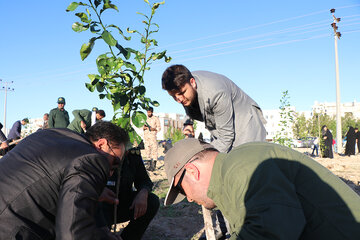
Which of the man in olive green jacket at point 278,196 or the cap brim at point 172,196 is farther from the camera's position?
the cap brim at point 172,196

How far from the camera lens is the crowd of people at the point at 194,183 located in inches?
53.2

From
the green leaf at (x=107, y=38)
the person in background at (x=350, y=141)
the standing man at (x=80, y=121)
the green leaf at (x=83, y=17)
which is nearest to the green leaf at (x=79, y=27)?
the green leaf at (x=83, y=17)

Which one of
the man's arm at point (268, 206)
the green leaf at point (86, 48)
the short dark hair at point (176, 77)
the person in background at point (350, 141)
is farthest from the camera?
the person in background at point (350, 141)

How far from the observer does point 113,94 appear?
2.93 meters

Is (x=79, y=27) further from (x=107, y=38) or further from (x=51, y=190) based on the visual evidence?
(x=51, y=190)

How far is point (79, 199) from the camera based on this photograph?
1.88 m

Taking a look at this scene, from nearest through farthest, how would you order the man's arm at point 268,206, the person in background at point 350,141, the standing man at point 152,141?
the man's arm at point 268,206
the standing man at point 152,141
the person in background at point 350,141

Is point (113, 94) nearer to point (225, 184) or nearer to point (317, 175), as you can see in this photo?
point (225, 184)

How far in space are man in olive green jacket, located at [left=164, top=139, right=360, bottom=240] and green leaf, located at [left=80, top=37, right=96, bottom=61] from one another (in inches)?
58.8

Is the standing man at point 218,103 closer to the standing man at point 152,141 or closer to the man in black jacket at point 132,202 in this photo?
the man in black jacket at point 132,202

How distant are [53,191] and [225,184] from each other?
986 mm

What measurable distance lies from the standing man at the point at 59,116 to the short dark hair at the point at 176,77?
6.98 m

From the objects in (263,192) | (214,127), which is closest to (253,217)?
(263,192)

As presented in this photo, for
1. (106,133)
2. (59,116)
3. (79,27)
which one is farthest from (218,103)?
(59,116)
